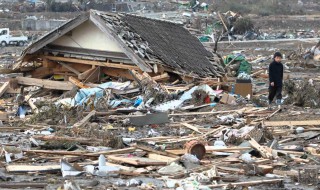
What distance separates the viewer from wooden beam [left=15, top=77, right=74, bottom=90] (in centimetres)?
1878

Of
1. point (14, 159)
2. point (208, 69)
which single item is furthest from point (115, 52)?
point (14, 159)

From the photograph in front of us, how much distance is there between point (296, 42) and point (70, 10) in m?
39.4

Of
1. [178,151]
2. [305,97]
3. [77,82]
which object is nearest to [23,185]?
[178,151]

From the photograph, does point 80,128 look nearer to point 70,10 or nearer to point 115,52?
point 115,52

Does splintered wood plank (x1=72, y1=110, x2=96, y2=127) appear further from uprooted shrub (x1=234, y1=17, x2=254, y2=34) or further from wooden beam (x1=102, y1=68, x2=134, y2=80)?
uprooted shrub (x1=234, y1=17, x2=254, y2=34)

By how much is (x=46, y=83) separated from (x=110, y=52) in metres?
1.89

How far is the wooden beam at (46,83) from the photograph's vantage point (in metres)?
18.8

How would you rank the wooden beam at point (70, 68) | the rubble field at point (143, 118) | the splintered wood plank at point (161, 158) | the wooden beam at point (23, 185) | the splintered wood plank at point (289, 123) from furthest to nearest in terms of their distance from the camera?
the wooden beam at point (70, 68) → the splintered wood plank at point (289, 123) → the splintered wood plank at point (161, 158) → the rubble field at point (143, 118) → the wooden beam at point (23, 185)

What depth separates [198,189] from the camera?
27.7 ft

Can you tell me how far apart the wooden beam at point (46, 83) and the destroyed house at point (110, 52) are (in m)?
0.48

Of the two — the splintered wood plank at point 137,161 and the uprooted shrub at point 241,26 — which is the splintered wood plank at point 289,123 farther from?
the uprooted shrub at point 241,26

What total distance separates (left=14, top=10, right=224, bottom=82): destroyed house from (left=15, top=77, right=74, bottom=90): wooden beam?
0.48 meters

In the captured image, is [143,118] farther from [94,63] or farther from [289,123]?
[94,63]

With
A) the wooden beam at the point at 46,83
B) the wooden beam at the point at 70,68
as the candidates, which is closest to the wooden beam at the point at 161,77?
the wooden beam at the point at 46,83
